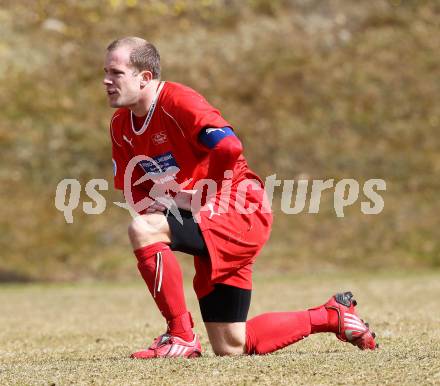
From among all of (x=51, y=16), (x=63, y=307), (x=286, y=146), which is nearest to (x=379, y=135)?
(x=286, y=146)

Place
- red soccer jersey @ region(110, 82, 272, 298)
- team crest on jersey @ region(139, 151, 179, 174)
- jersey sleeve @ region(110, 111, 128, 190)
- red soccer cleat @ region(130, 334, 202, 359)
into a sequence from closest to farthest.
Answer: red soccer jersey @ region(110, 82, 272, 298), red soccer cleat @ region(130, 334, 202, 359), team crest on jersey @ region(139, 151, 179, 174), jersey sleeve @ region(110, 111, 128, 190)

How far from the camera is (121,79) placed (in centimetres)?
650

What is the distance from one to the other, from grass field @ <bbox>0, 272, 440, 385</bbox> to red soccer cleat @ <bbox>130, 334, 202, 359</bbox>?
0.50 ft

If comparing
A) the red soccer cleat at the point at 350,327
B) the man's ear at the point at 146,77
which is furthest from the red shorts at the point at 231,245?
the man's ear at the point at 146,77

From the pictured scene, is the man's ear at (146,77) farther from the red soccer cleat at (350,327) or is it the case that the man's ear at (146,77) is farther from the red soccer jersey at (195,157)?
the red soccer cleat at (350,327)

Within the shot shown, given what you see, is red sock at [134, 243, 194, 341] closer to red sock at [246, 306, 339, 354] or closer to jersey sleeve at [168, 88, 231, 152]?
red sock at [246, 306, 339, 354]

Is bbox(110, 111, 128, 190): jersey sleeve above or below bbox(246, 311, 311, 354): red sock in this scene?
above

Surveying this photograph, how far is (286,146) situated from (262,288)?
298 inches

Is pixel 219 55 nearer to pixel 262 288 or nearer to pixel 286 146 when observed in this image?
pixel 286 146

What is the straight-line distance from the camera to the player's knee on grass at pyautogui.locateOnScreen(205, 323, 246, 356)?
6.84 metres

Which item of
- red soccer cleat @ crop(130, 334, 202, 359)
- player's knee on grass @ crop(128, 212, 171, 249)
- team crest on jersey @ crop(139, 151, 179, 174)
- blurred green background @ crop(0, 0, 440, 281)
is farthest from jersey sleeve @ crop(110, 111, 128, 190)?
blurred green background @ crop(0, 0, 440, 281)

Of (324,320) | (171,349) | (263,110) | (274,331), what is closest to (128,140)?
(171,349)

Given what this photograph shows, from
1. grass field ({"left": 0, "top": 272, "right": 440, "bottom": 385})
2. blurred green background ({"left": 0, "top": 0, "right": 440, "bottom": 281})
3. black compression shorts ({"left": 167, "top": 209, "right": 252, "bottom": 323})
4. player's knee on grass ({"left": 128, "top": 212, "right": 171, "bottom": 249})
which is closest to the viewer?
grass field ({"left": 0, "top": 272, "right": 440, "bottom": 385})

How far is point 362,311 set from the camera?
11.9m
